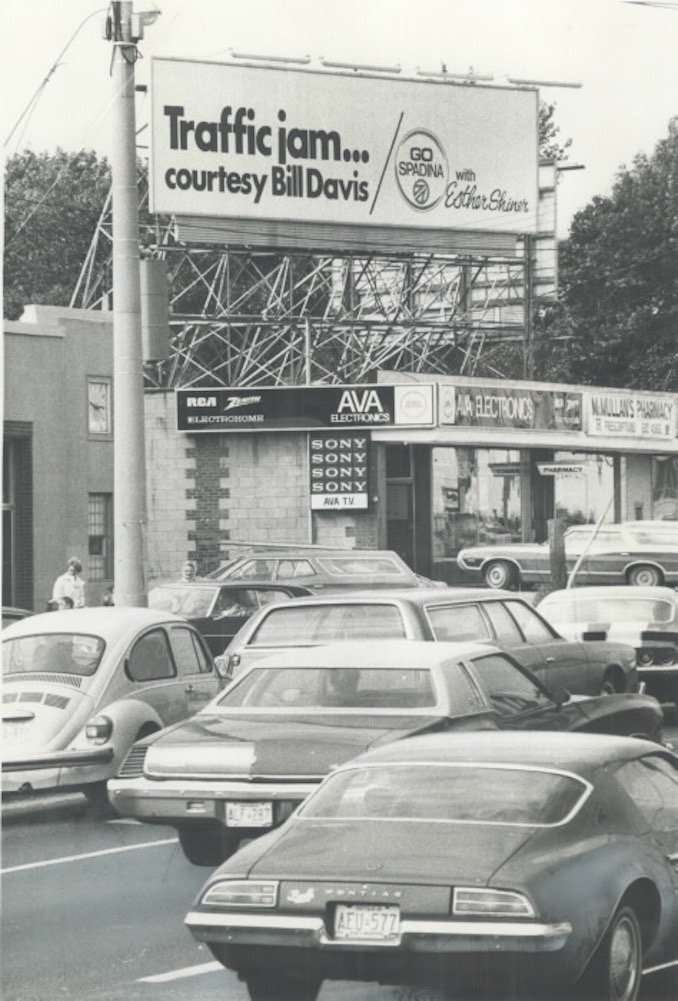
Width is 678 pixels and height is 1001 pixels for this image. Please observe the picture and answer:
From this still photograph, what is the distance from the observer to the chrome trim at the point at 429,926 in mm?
6051

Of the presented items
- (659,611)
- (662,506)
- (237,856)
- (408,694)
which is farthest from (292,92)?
(237,856)

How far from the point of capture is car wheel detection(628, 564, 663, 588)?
21.2m

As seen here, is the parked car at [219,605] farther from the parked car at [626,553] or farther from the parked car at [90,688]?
the parked car at [90,688]

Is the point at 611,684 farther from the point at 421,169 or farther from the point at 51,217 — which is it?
the point at 421,169

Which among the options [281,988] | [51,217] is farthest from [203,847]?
[51,217]

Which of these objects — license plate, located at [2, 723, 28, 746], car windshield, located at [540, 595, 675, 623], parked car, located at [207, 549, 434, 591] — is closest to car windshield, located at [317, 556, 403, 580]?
parked car, located at [207, 549, 434, 591]

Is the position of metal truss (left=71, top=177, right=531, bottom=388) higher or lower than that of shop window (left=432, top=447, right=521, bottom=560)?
higher

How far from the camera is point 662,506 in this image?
22750 mm

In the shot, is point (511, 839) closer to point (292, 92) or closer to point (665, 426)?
point (665, 426)

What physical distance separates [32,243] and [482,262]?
15229 mm

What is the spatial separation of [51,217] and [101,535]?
522 cm

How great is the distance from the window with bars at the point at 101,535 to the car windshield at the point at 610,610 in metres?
5.91

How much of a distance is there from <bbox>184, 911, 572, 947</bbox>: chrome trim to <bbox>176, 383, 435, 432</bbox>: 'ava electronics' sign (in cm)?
1649

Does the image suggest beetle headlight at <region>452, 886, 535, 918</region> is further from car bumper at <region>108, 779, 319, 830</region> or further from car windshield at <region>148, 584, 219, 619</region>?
car windshield at <region>148, 584, 219, 619</region>
